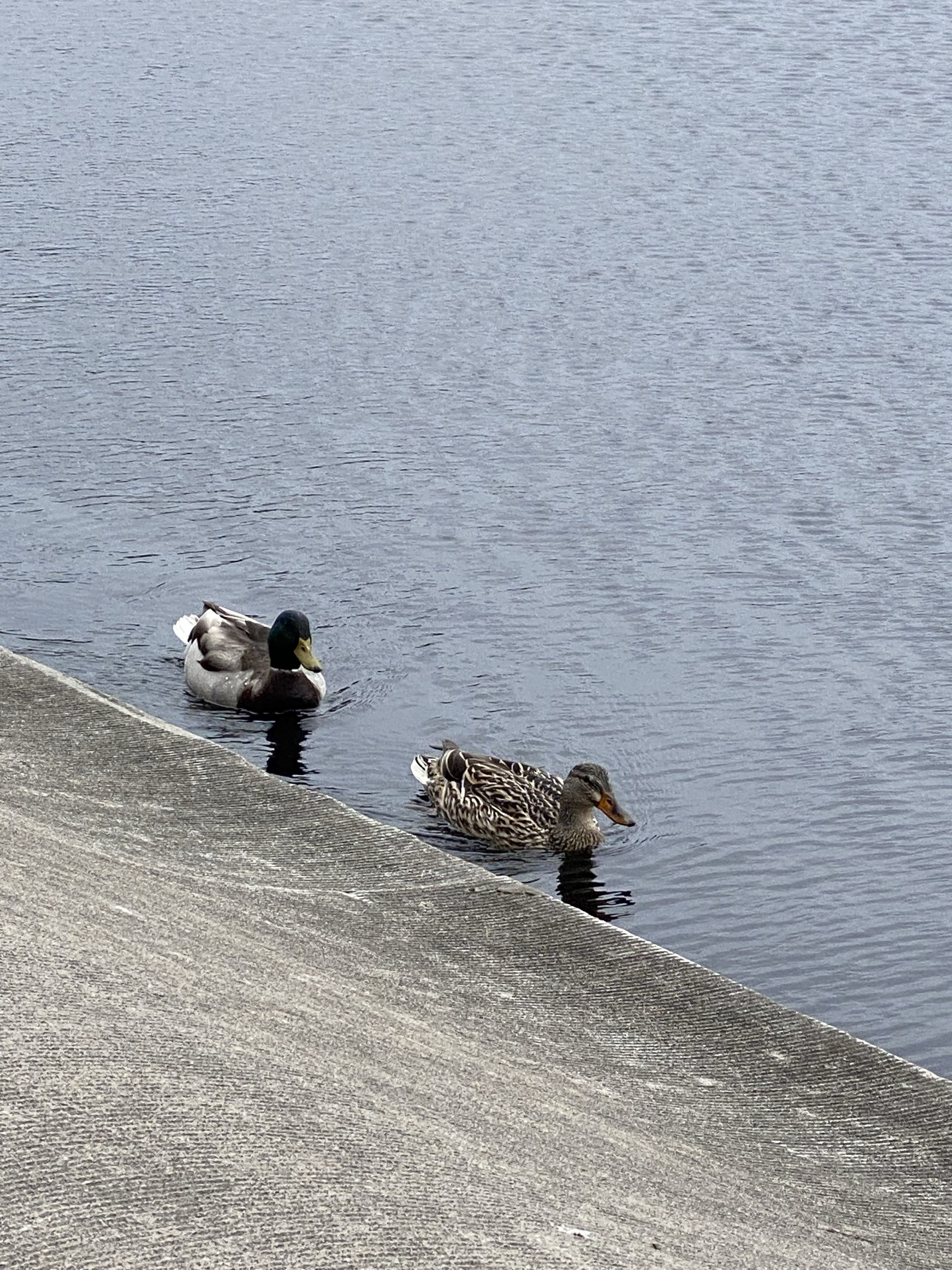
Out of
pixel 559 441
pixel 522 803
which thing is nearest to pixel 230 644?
pixel 522 803

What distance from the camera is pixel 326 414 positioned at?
58.2 feet

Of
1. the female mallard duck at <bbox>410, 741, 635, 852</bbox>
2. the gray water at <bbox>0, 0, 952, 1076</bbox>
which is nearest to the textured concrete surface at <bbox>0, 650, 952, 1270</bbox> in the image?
the female mallard duck at <bbox>410, 741, 635, 852</bbox>

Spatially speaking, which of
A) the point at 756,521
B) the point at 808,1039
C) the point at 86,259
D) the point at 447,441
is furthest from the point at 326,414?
the point at 808,1039

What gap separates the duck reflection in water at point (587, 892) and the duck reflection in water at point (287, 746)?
180cm

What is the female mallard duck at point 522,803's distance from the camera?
34.8 feet

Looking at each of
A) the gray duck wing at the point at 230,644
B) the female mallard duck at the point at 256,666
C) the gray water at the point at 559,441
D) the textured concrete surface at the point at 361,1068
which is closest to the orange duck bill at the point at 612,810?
the gray water at the point at 559,441

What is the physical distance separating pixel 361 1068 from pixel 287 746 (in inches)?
268

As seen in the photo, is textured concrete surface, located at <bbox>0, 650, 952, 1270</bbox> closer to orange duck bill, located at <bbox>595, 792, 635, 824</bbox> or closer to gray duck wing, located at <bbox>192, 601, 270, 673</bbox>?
orange duck bill, located at <bbox>595, 792, 635, 824</bbox>

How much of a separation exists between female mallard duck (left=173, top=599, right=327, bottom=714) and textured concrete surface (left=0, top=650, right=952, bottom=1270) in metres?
2.64

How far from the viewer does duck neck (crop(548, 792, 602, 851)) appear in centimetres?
1063

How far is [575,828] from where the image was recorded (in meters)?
10.7

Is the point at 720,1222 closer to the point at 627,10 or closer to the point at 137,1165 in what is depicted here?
the point at 137,1165

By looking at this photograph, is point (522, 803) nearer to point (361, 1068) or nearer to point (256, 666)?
point (256, 666)

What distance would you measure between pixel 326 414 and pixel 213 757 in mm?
8723
